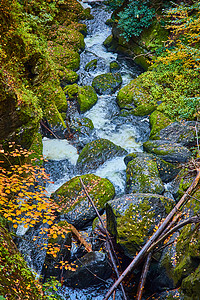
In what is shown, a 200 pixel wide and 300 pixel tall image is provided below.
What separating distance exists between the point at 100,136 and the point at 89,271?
233 inches

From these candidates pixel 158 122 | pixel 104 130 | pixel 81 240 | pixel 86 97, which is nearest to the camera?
pixel 81 240

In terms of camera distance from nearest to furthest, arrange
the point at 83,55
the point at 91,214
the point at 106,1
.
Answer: the point at 91,214 → the point at 83,55 → the point at 106,1

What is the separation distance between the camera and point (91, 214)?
573 cm

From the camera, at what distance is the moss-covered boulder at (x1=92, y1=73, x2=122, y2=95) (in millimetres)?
11056

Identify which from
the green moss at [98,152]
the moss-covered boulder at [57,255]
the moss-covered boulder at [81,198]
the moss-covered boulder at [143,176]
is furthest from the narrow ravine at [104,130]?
the moss-covered boulder at [57,255]

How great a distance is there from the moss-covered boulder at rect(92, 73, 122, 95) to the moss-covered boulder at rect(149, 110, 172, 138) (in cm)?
335

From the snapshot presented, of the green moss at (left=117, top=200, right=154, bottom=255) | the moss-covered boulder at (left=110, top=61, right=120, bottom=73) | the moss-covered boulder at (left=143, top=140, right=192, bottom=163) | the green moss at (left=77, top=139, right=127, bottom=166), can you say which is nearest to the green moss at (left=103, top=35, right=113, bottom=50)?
the moss-covered boulder at (left=110, top=61, right=120, bottom=73)

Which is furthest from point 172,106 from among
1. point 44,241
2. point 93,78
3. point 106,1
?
point 106,1

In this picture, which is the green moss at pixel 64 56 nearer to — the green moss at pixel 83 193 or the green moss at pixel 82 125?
the green moss at pixel 82 125

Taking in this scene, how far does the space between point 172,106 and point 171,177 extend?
153 inches

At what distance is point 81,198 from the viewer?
5.96 m

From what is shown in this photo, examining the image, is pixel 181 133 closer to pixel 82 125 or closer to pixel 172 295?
pixel 82 125

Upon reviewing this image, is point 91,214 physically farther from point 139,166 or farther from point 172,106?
point 172,106

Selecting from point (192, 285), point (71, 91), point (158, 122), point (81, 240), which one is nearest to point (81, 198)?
point (81, 240)
